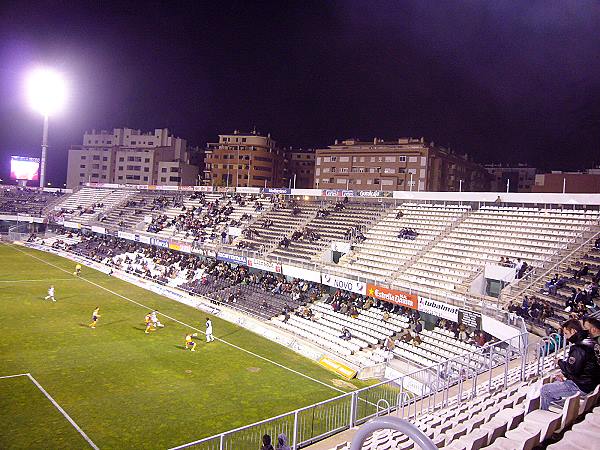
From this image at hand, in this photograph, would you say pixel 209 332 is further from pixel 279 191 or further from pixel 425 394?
pixel 279 191

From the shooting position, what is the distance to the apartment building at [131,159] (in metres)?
112

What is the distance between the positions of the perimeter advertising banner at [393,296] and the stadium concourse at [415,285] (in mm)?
73

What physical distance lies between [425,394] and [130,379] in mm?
13299

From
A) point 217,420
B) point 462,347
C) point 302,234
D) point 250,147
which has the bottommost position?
point 217,420

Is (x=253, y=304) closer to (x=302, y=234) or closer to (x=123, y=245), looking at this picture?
(x=302, y=234)

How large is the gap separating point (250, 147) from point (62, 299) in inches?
2889

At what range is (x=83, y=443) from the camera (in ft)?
48.9

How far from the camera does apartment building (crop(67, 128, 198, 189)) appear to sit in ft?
369

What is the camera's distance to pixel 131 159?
385 ft

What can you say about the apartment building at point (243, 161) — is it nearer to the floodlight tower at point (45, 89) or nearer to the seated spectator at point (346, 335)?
the floodlight tower at point (45, 89)

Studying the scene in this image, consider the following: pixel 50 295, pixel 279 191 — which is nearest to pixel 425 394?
pixel 50 295

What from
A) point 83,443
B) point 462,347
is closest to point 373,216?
point 462,347

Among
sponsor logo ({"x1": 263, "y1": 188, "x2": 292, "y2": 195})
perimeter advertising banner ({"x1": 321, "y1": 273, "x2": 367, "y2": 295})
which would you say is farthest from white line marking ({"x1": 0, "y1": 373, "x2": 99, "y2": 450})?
sponsor logo ({"x1": 263, "y1": 188, "x2": 292, "y2": 195})

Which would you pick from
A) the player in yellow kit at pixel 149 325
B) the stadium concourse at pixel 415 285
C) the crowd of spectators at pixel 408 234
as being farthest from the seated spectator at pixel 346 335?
the player in yellow kit at pixel 149 325
